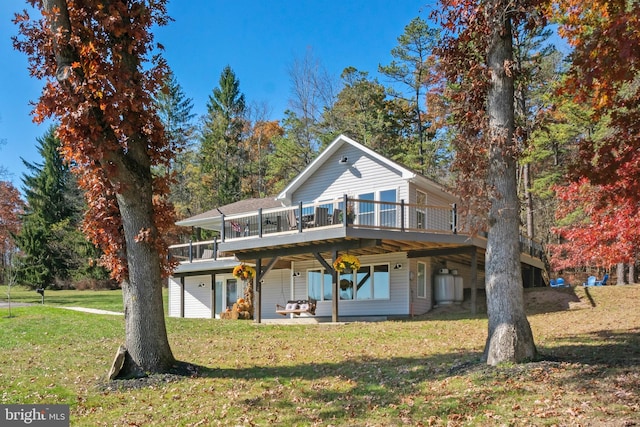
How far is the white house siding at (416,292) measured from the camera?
21.1 meters

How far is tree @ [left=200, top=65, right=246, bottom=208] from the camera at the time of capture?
1720 inches

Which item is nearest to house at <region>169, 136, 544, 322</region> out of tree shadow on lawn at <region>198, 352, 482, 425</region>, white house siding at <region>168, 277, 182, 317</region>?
white house siding at <region>168, 277, 182, 317</region>

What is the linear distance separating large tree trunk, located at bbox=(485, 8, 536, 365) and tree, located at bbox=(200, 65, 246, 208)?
35600mm

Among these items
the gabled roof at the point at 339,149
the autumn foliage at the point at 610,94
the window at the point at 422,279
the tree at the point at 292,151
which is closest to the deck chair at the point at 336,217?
the gabled roof at the point at 339,149

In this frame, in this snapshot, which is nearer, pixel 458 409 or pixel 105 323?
pixel 458 409

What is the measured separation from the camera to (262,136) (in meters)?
46.8

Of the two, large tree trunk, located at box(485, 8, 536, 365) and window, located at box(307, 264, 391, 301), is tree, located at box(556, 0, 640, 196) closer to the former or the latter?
large tree trunk, located at box(485, 8, 536, 365)

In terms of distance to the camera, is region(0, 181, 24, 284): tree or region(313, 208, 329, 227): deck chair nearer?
region(313, 208, 329, 227): deck chair

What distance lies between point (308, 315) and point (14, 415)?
15436mm

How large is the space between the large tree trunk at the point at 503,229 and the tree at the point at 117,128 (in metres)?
5.38

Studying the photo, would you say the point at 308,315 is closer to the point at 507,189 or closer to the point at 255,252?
the point at 255,252

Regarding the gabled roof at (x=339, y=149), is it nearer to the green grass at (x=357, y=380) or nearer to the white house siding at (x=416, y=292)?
the white house siding at (x=416, y=292)

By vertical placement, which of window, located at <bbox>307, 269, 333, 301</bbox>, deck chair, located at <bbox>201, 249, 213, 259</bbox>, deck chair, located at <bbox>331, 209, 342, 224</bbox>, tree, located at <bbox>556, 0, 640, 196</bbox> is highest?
tree, located at <bbox>556, 0, 640, 196</bbox>

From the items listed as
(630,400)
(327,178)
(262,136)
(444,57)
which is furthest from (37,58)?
(262,136)
